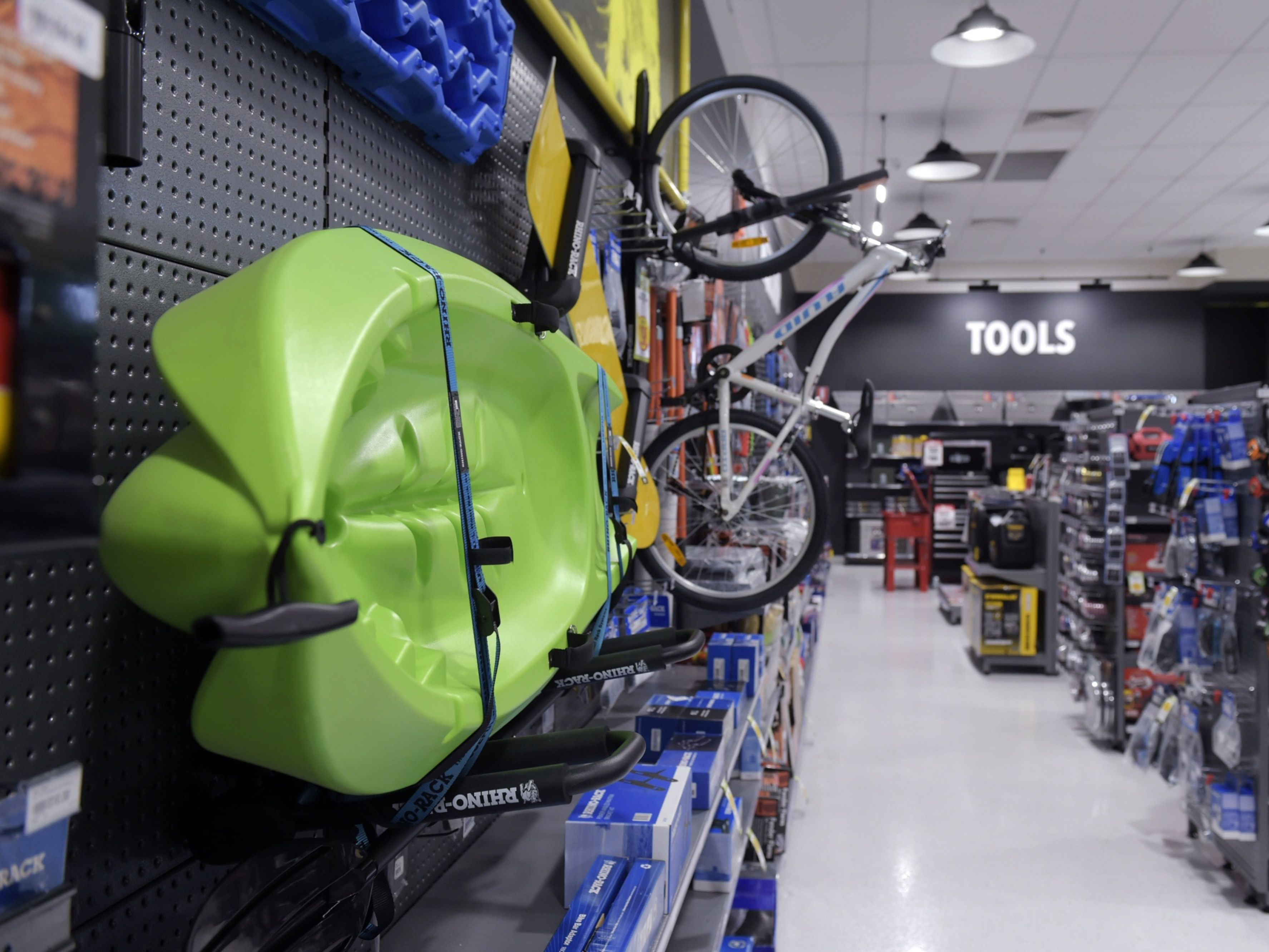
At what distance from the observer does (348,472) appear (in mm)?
783

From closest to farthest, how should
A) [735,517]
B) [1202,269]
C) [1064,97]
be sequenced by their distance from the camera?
1. [735,517]
2. [1064,97]
3. [1202,269]

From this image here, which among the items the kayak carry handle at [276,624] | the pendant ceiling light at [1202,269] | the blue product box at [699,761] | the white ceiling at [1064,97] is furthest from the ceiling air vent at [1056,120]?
the kayak carry handle at [276,624]

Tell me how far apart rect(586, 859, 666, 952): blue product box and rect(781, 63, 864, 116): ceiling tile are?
5.71m

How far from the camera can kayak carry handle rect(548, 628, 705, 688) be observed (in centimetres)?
108

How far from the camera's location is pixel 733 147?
131 inches

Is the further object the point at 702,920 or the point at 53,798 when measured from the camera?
the point at 702,920

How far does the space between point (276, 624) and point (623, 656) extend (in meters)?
0.71

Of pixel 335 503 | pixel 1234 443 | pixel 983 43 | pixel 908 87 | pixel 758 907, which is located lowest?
pixel 758 907

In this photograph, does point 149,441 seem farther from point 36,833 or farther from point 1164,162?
point 1164,162

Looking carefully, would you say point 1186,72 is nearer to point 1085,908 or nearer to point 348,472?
point 1085,908

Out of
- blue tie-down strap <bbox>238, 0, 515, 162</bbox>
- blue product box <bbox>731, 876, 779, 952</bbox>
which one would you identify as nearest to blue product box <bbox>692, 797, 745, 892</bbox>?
blue product box <bbox>731, 876, 779, 952</bbox>

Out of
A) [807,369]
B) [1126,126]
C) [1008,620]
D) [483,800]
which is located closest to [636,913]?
[483,800]

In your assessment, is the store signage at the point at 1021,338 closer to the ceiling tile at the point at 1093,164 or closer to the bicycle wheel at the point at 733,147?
the ceiling tile at the point at 1093,164

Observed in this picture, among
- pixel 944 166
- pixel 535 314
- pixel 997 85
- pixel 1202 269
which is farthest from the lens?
pixel 1202 269
